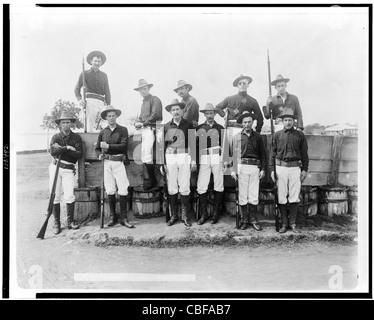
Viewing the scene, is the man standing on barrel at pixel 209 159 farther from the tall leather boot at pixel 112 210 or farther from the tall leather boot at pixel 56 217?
the tall leather boot at pixel 56 217

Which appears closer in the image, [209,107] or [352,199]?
[209,107]

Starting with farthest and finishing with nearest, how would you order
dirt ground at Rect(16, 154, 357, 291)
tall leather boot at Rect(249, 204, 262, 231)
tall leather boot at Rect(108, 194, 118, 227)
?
tall leather boot at Rect(108, 194, 118, 227), tall leather boot at Rect(249, 204, 262, 231), dirt ground at Rect(16, 154, 357, 291)

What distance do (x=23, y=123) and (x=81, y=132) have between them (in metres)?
0.73

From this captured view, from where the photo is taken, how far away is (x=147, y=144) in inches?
185

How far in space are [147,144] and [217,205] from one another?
1.24 metres

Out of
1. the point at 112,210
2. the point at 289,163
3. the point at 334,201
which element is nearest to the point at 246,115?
the point at 289,163

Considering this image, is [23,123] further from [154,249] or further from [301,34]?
[301,34]

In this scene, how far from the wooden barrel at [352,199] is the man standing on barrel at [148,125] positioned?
266 cm

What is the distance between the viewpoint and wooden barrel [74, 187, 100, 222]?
4.75 m

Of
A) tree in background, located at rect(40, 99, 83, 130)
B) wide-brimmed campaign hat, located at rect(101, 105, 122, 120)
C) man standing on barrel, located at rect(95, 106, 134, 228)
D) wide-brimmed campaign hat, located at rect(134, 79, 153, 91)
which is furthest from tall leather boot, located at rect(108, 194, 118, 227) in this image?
wide-brimmed campaign hat, located at rect(134, 79, 153, 91)

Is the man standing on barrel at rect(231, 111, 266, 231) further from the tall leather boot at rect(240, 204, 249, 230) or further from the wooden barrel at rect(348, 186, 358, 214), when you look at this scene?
the wooden barrel at rect(348, 186, 358, 214)

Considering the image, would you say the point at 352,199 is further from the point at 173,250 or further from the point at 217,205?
the point at 173,250

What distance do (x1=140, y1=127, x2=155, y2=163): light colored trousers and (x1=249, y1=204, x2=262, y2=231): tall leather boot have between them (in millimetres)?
1474

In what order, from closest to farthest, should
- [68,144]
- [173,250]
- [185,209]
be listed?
[173,250] → [185,209] → [68,144]
